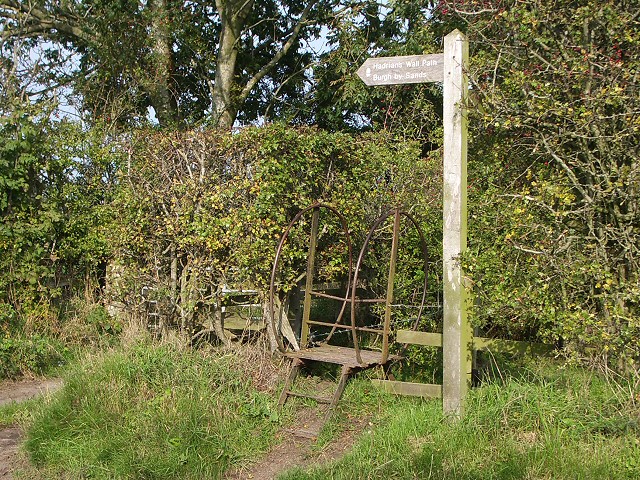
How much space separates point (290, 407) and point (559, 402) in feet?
7.27

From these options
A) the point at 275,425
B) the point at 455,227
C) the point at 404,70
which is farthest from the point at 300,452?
the point at 404,70

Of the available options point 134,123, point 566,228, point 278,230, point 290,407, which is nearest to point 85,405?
point 290,407

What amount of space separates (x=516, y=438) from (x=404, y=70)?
3.00 meters

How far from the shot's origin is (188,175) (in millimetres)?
7164

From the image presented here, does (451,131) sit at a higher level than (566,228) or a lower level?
higher

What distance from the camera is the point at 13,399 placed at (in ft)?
22.4

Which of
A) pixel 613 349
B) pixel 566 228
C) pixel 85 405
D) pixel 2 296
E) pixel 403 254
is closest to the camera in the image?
pixel 613 349

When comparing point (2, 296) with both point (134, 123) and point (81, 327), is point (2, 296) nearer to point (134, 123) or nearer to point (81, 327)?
point (81, 327)

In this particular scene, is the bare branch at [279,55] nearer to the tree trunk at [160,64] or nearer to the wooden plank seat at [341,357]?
the tree trunk at [160,64]

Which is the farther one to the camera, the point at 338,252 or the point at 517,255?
the point at 338,252

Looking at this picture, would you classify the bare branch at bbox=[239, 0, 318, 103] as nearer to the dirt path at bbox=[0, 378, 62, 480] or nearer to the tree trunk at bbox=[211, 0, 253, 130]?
the tree trunk at bbox=[211, 0, 253, 130]

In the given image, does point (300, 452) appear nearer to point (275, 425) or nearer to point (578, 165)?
point (275, 425)

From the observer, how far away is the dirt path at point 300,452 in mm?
4973

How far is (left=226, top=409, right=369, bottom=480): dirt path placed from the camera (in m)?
4.97
